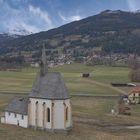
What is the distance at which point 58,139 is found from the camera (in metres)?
62.5

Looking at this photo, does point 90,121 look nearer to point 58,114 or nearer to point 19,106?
point 58,114

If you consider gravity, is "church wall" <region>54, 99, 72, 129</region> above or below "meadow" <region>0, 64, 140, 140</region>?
above

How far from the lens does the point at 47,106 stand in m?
70.1

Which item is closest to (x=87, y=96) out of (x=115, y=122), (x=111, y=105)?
(x=111, y=105)

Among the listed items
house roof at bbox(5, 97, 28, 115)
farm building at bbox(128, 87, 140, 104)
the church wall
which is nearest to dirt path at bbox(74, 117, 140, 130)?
the church wall

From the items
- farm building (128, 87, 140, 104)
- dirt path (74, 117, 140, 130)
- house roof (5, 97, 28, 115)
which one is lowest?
dirt path (74, 117, 140, 130)

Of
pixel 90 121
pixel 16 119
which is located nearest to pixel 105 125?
pixel 90 121

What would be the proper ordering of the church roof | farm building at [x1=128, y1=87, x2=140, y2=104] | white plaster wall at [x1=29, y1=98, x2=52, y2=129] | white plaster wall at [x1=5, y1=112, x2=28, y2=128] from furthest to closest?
farm building at [x1=128, y1=87, x2=140, y2=104] < white plaster wall at [x1=5, y1=112, x2=28, y2=128] < white plaster wall at [x1=29, y1=98, x2=52, y2=129] < the church roof

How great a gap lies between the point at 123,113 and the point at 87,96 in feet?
98.2

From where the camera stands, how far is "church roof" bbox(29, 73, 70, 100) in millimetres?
69625

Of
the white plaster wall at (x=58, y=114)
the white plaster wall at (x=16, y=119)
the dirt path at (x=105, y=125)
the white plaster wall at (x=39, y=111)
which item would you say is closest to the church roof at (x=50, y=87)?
the white plaster wall at (x=39, y=111)

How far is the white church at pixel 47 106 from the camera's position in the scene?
69.4 meters

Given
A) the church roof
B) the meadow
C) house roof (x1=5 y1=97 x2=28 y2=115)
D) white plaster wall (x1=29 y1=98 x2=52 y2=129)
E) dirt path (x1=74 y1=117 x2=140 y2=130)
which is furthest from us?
dirt path (x1=74 y1=117 x2=140 y2=130)

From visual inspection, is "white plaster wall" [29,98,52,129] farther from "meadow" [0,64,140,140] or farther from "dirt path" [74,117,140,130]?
"dirt path" [74,117,140,130]
